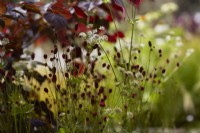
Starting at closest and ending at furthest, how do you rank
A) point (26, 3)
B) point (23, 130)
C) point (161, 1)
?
point (26, 3)
point (23, 130)
point (161, 1)

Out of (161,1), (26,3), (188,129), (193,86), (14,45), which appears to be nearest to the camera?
(26,3)

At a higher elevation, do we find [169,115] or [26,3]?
[26,3]

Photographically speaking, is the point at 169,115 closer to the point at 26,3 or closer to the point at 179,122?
the point at 179,122

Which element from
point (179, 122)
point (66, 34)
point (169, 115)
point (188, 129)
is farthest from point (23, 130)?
point (179, 122)

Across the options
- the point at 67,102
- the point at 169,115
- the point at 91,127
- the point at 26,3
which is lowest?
the point at 169,115

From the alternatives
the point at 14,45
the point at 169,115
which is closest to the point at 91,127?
the point at 14,45

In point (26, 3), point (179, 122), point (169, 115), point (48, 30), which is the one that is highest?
point (26, 3)

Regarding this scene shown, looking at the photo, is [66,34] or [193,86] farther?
[193,86]

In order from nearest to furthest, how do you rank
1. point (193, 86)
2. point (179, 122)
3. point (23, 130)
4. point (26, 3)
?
point (26, 3) → point (23, 130) → point (179, 122) → point (193, 86)

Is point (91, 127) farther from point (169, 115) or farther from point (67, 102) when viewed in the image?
point (169, 115)
